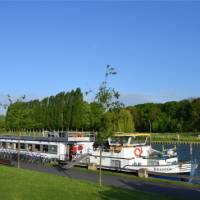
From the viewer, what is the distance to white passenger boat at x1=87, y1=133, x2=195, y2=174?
Result: 107ft

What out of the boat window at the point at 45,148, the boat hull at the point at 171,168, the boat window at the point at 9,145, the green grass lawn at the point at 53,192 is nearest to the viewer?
the green grass lawn at the point at 53,192

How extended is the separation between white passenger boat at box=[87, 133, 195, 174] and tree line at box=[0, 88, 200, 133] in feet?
6.45

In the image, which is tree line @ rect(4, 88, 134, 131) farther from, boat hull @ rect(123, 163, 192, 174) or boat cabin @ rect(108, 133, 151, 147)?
boat hull @ rect(123, 163, 192, 174)

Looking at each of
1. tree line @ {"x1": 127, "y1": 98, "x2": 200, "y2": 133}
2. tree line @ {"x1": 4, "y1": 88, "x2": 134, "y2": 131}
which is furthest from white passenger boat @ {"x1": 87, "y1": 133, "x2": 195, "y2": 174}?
tree line @ {"x1": 127, "y1": 98, "x2": 200, "y2": 133}

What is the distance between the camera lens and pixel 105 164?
114ft

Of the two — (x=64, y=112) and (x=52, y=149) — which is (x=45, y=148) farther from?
(x=64, y=112)

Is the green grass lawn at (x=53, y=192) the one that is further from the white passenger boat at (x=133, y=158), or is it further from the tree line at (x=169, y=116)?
the tree line at (x=169, y=116)

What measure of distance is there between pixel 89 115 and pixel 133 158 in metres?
52.3

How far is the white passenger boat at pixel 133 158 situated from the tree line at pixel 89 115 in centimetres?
197

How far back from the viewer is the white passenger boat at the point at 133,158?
32.5 m

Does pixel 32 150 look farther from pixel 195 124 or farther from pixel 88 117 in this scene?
pixel 195 124

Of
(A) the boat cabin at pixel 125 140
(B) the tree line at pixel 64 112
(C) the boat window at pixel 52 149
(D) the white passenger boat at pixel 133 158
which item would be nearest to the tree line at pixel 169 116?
(B) the tree line at pixel 64 112

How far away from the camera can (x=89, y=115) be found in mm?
85500

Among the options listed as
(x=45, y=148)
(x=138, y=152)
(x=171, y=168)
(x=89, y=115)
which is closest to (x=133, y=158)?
(x=138, y=152)
